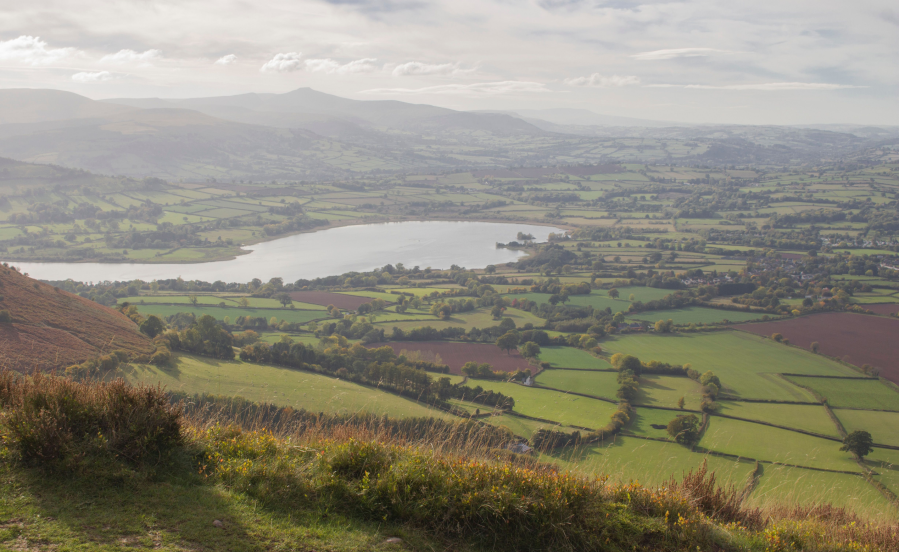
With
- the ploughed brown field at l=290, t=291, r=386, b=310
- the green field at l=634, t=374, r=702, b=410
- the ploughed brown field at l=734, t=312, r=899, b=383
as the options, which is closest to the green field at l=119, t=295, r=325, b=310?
the ploughed brown field at l=290, t=291, r=386, b=310

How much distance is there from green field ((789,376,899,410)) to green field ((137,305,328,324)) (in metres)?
34.3

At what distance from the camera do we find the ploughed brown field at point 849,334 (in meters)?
33.2

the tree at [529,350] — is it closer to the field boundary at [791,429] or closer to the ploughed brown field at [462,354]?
the ploughed brown field at [462,354]

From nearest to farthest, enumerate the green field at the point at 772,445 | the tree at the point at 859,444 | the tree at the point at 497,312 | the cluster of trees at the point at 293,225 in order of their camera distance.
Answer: the green field at the point at 772,445, the tree at the point at 859,444, the tree at the point at 497,312, the cluster of trees at the point at 293,225

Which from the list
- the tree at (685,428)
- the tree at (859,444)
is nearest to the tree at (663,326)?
the tree at (685,428)

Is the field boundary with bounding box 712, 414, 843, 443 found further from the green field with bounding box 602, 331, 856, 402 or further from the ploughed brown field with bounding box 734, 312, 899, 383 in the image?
the ploughed brown field with bounding box 734, 312, 899, 383

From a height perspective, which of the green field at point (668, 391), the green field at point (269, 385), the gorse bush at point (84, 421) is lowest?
the green field at point (668, 391)

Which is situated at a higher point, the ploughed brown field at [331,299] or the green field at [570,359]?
the ploughed brown field at [331,299]

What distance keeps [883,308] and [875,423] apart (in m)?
26.1

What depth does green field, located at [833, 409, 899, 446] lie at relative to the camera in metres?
23.0

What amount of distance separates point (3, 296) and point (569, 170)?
14514 cm

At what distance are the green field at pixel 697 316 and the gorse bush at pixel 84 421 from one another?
42344 millimetres

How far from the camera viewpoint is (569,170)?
154 meters

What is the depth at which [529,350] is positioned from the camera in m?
34.1
